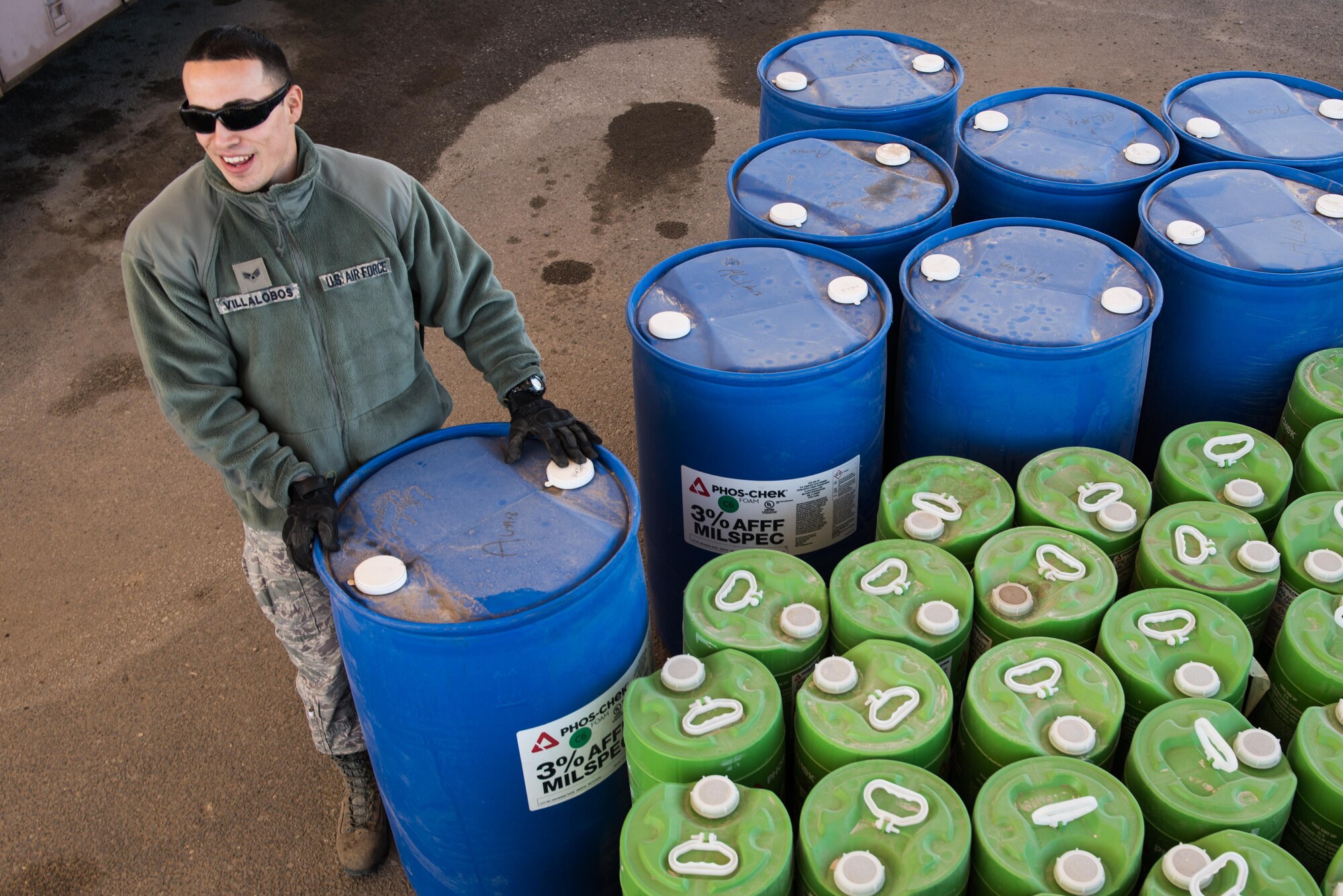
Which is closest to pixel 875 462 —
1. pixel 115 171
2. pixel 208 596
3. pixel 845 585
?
pixel 845 585

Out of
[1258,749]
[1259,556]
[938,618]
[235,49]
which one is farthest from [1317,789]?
[235,49]

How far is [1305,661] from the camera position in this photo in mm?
1883

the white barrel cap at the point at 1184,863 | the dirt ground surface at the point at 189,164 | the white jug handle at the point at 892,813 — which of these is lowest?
the dirt ground surface at the point at 189,164

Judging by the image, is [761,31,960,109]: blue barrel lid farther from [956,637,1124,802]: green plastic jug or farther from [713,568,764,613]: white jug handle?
[956,637,1124,802]: green plastic jug

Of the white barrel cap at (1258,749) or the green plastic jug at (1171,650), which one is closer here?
the white barrel cap at (1258,749)

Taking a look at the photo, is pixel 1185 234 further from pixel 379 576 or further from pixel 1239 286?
pixel 379 576

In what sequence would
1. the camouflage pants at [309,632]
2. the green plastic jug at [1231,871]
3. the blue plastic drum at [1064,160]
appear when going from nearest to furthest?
1. the green plastic jug at [1231,871]
2. the camouflage pants at [309,632]
3. the blue plastic drum at [1064,160]

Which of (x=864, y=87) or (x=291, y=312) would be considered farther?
(x=864, y=87)

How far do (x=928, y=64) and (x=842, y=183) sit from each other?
2.64 feet

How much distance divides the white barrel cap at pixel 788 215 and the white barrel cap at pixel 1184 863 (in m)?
1.73

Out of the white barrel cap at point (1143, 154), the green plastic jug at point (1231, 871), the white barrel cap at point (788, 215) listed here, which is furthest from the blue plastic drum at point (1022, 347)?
the green plastic jug at point (1231, 871)

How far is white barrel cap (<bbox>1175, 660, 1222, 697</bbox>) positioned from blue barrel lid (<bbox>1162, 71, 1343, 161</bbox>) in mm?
1704

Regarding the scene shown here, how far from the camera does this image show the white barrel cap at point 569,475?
2.24 m

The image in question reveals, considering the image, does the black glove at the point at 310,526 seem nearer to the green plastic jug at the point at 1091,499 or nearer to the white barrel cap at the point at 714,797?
the white barrel cap at the point at 714,797
